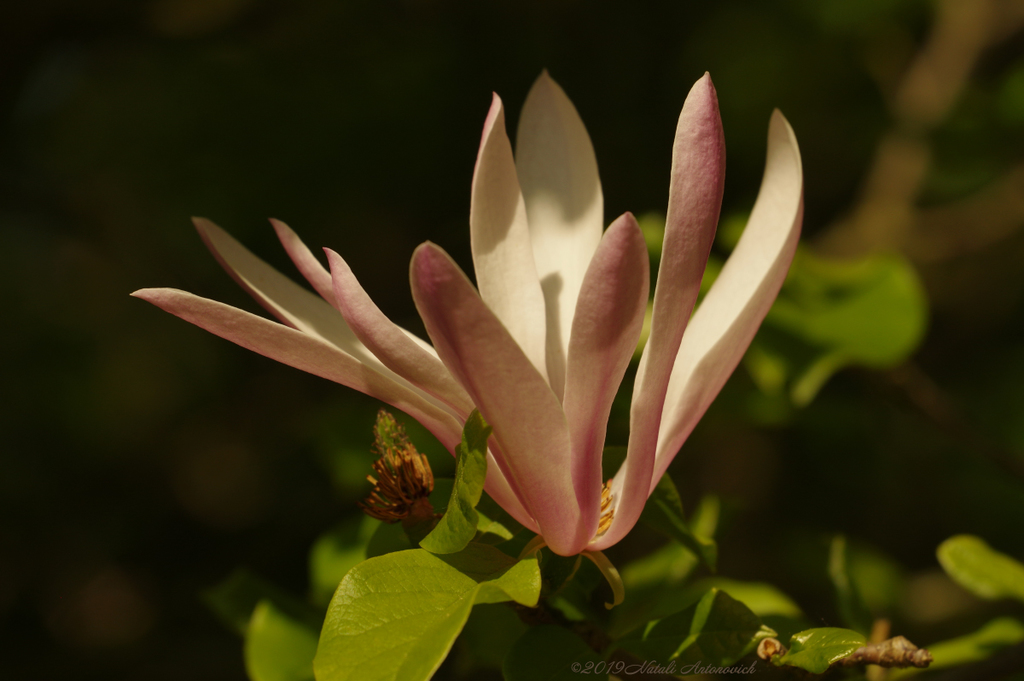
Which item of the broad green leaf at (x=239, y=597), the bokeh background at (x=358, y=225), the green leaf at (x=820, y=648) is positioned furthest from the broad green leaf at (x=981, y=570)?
the bokeh background at (x=358, y=225)

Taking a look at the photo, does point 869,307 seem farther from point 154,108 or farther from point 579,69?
point 154,108

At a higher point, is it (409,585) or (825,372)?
(409,585)

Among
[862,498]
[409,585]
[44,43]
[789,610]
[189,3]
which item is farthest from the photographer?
[862,498]

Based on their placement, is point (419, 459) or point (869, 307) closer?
point (419, 459)

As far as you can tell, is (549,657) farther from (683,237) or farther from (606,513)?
(683,237)

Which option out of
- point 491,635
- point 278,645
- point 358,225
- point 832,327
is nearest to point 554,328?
point 491,635

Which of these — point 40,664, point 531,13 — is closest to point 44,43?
point 531,13

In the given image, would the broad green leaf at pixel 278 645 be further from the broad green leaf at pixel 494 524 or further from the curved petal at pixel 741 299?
the curved petal at pixel 741 299
